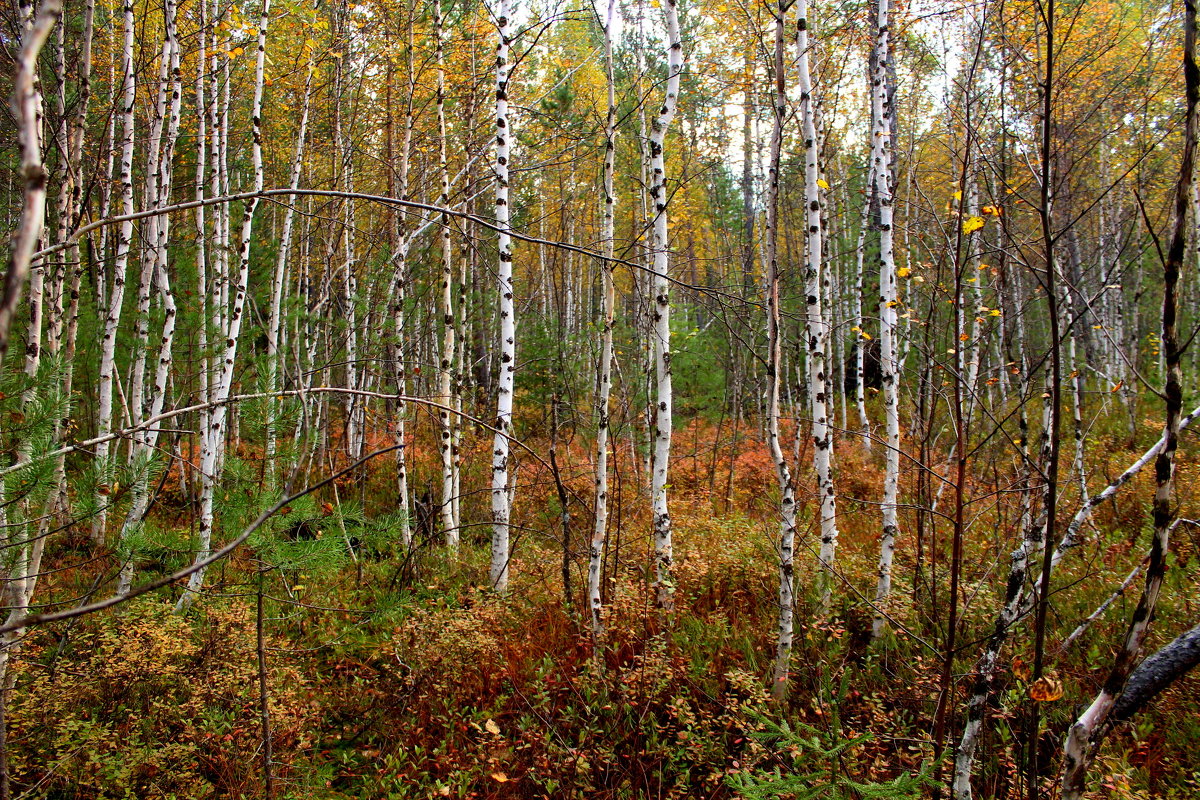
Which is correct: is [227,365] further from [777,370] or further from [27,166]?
[27,166]

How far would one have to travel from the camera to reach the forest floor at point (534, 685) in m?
3.31

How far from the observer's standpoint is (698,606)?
5.33 metres

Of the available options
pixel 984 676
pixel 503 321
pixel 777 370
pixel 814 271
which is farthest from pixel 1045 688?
pixel 503 321

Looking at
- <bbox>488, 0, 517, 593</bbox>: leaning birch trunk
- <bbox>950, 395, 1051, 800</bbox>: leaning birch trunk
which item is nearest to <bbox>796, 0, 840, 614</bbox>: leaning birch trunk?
<bbox>950, 395, 1051, 800</bbox>: leaning birch trunk

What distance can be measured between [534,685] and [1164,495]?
145 inches

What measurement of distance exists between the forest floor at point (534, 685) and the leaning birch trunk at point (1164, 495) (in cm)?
96

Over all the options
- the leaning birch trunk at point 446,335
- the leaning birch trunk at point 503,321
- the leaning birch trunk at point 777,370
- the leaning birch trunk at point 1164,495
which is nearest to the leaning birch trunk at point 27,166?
the leaning birch trunk at point 1164,495

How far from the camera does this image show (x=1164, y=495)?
59.2 inches

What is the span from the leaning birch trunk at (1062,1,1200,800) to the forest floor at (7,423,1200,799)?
961mm

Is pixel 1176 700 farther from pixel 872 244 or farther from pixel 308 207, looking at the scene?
pixel 872 244

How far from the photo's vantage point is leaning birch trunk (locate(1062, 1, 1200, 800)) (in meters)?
1.39

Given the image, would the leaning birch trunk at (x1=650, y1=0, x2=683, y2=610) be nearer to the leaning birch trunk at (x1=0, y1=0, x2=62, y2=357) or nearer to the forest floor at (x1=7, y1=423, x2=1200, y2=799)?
the forest floor at (x1=7, y1=423, x2=1200, y2=799)

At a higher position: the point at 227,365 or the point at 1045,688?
the point at 227,365

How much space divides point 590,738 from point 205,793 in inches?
83.6
